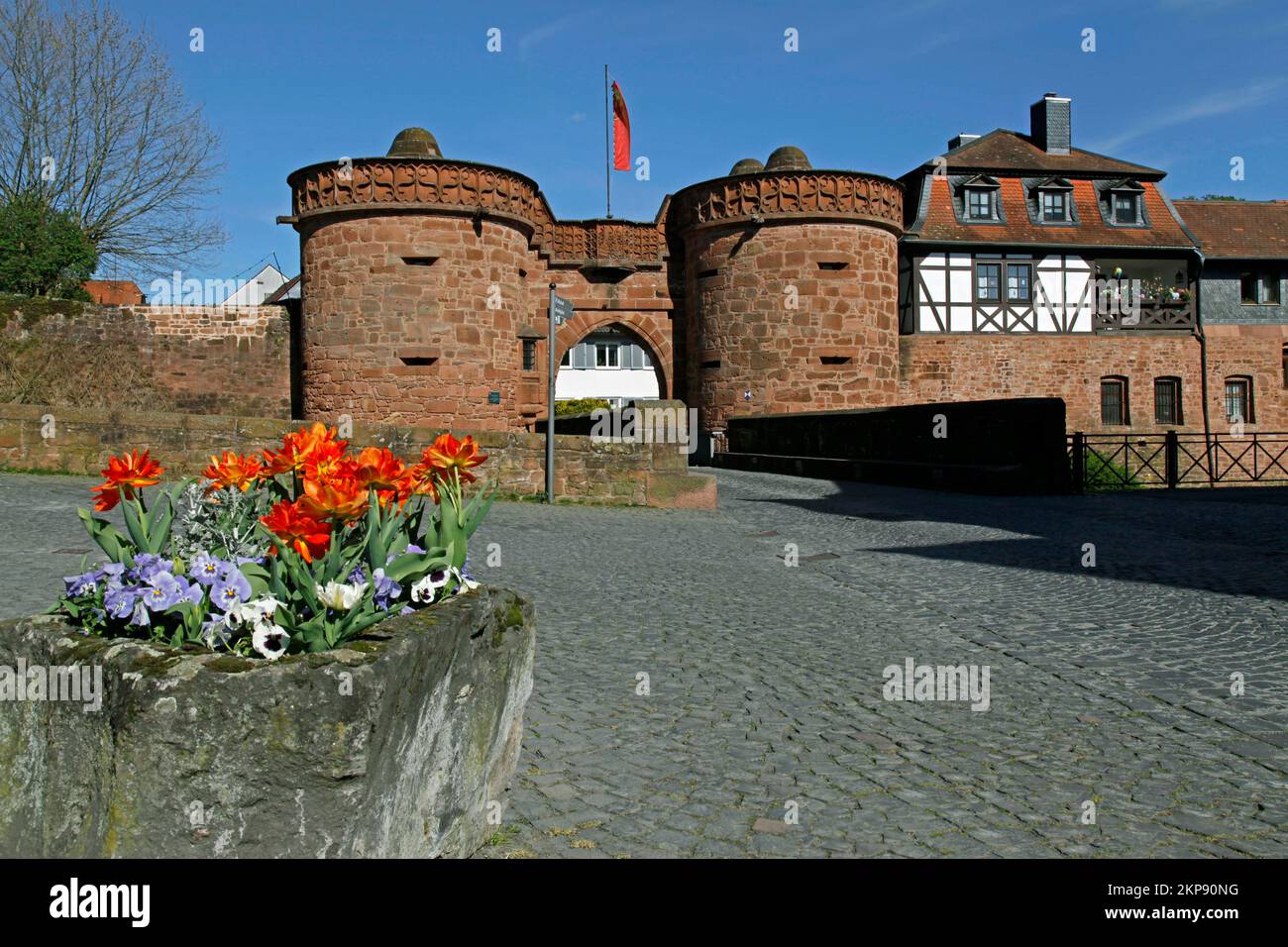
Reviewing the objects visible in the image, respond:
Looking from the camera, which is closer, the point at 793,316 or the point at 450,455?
the point at 450,455

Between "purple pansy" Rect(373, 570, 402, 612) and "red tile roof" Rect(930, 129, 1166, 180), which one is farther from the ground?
"red tile roof" Rect(930, 129, 1166, 180)

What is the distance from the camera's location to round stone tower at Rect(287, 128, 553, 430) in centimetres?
2403

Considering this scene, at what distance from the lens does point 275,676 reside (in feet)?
7.51

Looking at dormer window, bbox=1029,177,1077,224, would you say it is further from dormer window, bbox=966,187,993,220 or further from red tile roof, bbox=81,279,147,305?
red tile roof, bbox=81,279,147,305

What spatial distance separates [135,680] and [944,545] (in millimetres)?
9314

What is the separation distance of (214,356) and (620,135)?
1266 cm

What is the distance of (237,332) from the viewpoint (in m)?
26.9

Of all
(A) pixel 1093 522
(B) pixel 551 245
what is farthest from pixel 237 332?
(A) pixel 1093 522

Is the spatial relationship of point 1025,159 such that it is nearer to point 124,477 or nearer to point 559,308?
point 559,308

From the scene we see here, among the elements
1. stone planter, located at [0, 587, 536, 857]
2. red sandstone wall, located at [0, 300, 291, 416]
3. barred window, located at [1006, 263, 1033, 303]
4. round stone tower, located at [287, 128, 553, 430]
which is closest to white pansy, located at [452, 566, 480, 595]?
stone planter, located at [0, 587, 536, 857]

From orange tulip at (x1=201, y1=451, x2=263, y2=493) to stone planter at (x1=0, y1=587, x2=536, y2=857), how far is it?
2.10 feet

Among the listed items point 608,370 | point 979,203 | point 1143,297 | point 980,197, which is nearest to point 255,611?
point 979,203

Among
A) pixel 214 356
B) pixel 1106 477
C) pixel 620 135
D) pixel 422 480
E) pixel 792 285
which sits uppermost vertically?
pixel 620 135
